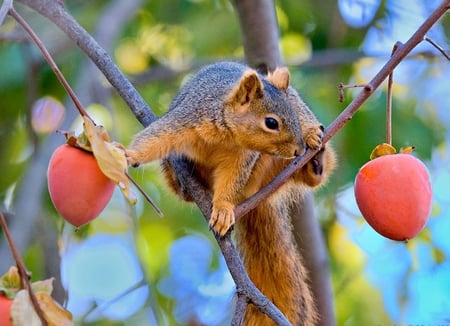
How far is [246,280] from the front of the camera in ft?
4.57

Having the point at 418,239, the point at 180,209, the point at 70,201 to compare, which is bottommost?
the point at 418,239

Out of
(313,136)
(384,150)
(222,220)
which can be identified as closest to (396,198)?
(384,150)

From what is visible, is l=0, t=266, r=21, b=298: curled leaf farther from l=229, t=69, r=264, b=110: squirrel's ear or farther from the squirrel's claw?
l=229, t=69, r=264, b=110: squirrel's ear

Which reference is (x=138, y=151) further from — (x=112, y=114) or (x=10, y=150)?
(x=10, y=150)

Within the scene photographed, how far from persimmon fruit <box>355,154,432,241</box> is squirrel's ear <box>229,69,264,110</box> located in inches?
24.8

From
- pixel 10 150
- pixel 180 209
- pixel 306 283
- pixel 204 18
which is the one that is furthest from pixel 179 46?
pixel 306 283

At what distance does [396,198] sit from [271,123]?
0.63 metres

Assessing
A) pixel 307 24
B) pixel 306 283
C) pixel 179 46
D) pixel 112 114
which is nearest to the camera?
pixel 112 114

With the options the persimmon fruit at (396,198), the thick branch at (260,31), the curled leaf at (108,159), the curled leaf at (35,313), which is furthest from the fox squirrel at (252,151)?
the curled leaf at (35,313)

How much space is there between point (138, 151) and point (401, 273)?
1326 millimetres

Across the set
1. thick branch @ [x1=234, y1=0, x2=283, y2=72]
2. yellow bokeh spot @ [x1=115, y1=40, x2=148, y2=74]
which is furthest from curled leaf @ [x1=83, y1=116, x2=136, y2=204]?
yellow bokeh spot @ [x1=115, y1=40, x2=148, y2=74]

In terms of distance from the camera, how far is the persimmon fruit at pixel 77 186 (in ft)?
4.12

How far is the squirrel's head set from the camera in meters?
1.92

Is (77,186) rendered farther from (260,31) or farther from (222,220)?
(260,31)
